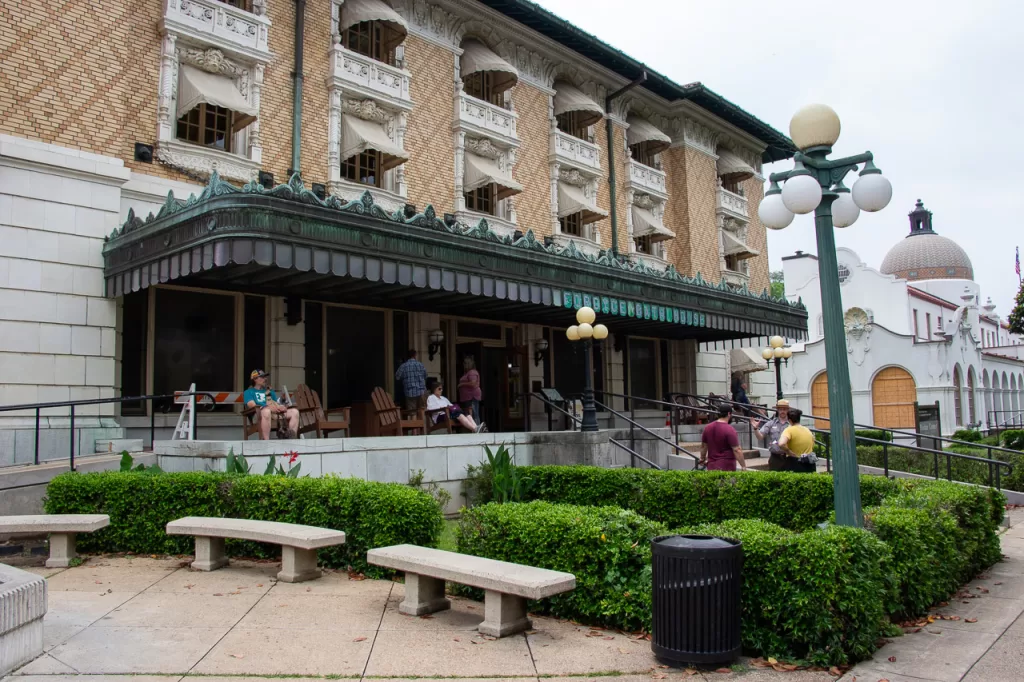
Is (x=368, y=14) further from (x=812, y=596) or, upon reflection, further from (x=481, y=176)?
(x=812, y=596)

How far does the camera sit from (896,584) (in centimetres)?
632

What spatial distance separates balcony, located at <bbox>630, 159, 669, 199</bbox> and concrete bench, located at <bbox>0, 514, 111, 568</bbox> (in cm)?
1834

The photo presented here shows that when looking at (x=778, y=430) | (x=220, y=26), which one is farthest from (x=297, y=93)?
(x=778, y=430)

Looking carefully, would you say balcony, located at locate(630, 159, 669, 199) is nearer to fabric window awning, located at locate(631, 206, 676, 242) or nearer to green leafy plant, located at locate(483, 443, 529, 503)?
fabric window awning, located at locate(631, 206, 676, 242)

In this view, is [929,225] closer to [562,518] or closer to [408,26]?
[408,26]

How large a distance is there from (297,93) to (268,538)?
36.0ft

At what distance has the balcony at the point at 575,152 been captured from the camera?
21.3 meters

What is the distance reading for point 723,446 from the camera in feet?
37.9

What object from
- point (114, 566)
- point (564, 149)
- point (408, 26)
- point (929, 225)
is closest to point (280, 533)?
point (114, 566)

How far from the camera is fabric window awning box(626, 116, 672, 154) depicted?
23.8m

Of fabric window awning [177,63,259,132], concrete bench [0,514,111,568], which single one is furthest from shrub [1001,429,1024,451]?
concrete bench [0,514,111,568]

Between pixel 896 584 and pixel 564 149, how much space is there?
16883mm

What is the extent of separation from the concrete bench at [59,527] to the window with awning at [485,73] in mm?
14295

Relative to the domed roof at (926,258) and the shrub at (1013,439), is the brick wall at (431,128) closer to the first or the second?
the shrub at (1013,439)
